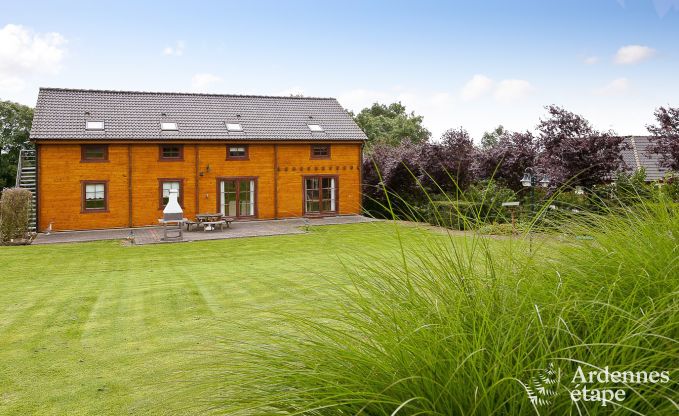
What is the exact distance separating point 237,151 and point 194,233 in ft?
15.1

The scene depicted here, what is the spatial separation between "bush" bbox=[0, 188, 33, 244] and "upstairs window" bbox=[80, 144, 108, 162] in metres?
2.96

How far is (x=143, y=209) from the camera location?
65.4 ft

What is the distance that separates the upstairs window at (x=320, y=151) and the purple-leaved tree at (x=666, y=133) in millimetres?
11594

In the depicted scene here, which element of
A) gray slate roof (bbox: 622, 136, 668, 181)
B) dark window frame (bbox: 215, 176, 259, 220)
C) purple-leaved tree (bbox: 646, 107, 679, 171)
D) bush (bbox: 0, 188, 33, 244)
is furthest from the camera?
gray slate roof (bbox: 622, 136, 668, 181)

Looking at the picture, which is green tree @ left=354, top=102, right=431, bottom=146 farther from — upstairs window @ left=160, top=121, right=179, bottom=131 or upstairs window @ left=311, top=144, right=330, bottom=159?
upstairs window @ left=160, top=121, right=179, bottom=131

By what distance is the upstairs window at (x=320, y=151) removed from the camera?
22.4 metres

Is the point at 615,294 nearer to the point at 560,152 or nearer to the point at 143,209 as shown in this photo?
the point at 560,152

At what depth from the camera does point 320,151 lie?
74.0 ft

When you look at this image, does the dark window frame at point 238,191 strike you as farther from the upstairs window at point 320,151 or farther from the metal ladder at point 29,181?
the metal ladder at point 29,181

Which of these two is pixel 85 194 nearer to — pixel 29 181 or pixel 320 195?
pixel 29 181

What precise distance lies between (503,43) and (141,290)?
14.5m

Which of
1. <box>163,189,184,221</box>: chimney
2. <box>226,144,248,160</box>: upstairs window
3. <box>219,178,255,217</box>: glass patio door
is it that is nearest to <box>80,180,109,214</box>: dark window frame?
<box>163,189,184,221</box>: chimney

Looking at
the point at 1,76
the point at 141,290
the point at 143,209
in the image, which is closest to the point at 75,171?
the point at 143,209

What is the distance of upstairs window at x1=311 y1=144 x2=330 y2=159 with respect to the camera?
22438 millimetres
